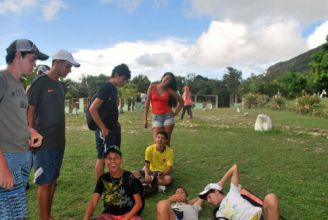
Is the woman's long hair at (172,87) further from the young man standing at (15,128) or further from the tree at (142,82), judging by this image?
the tree at (142,82)

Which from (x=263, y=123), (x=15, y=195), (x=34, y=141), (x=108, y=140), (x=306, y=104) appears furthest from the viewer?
(x=306, y=104)

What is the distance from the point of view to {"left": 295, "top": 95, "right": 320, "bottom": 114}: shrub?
73.9 feet

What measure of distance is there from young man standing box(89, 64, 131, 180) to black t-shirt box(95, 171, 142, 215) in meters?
0.83

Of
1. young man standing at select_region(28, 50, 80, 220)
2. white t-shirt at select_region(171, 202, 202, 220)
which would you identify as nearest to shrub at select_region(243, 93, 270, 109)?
white t-shirt at select_region(171, 202, 202, 220)

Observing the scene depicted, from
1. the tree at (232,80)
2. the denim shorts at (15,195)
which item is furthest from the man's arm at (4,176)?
the tree at (232,80)

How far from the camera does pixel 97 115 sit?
5.19 meters

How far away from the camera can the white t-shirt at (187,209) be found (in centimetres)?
489

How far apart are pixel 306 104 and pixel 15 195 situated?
2196 centimetres

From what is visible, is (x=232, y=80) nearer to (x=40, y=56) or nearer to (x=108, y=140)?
(x=108, y=140)

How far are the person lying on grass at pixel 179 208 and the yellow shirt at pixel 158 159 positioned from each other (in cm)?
122

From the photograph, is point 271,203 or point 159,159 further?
point 159,159

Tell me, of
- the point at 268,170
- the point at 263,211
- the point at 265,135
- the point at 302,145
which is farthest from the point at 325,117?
the point at 263,211

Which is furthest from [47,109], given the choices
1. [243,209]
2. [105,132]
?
[243,209]

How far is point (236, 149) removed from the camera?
393 inches
